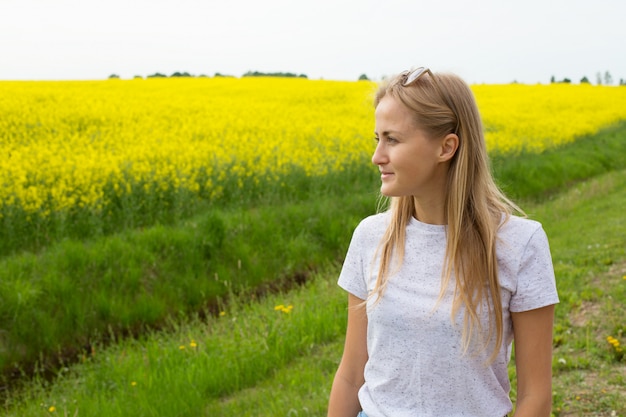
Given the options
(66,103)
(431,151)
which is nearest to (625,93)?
(66,103)

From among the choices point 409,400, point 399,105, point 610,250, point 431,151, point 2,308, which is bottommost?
point 2,308

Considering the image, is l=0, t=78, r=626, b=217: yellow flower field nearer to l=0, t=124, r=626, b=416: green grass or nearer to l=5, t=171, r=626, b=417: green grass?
l=0, t=124, r=626, b=416: green grass

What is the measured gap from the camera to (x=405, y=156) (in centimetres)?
194

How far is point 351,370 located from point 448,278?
475mm

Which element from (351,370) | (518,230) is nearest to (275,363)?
(351,370)

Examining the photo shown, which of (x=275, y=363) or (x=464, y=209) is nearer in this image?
(x=464, y=209)

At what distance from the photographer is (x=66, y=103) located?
15172 millimetres

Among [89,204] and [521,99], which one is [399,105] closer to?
[89,204]

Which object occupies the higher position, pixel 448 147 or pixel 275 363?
pixel 448 147

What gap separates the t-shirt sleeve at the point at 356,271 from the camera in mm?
2084

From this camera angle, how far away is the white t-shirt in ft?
6.01

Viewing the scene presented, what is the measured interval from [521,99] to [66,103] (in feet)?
53.5

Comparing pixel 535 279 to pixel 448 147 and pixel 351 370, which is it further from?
pixel 351 370

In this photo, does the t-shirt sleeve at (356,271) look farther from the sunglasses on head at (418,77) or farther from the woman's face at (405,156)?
the sunglasses on head at (418,77)
